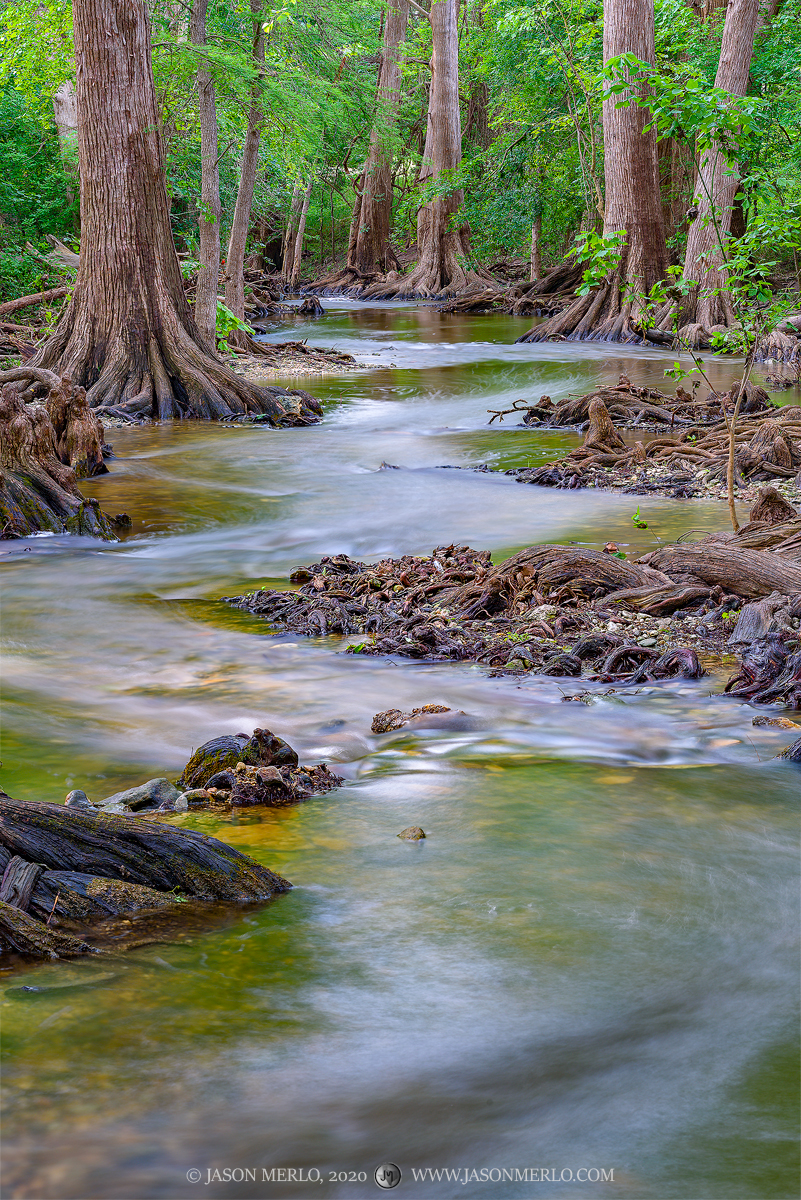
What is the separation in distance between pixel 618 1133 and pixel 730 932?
A: 1.04 metres

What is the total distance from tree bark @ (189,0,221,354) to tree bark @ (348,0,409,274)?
1832 cm

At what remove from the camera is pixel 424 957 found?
317 centimetres

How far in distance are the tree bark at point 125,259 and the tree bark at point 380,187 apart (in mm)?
19801

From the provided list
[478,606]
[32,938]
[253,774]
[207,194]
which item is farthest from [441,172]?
[32,938]

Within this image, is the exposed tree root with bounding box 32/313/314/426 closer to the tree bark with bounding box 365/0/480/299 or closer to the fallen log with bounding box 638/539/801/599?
the fallen log with bounding box 638/539/801/599

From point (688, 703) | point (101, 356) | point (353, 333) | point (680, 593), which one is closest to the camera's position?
point (688, 703)

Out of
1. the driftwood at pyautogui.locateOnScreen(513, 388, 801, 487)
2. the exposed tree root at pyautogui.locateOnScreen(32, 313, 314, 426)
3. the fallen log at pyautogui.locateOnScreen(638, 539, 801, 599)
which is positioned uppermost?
the exposed tree root at pyautogui.locateOnScreen(32, 313, 314, 426)

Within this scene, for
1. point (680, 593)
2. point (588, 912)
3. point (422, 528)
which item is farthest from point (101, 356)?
point (588, 912)

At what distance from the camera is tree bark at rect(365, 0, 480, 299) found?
33.5 metres

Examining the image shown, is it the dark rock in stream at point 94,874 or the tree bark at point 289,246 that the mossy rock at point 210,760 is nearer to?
the dark rock in stream at point 94,874

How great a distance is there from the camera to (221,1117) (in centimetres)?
242

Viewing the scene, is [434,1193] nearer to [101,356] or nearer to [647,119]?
[101,356]

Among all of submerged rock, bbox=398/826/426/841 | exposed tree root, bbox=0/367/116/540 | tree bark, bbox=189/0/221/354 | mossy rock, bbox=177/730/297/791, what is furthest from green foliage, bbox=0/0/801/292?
submerged rock, bbox=398/826/426/841

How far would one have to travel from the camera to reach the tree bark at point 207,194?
1551 cm
